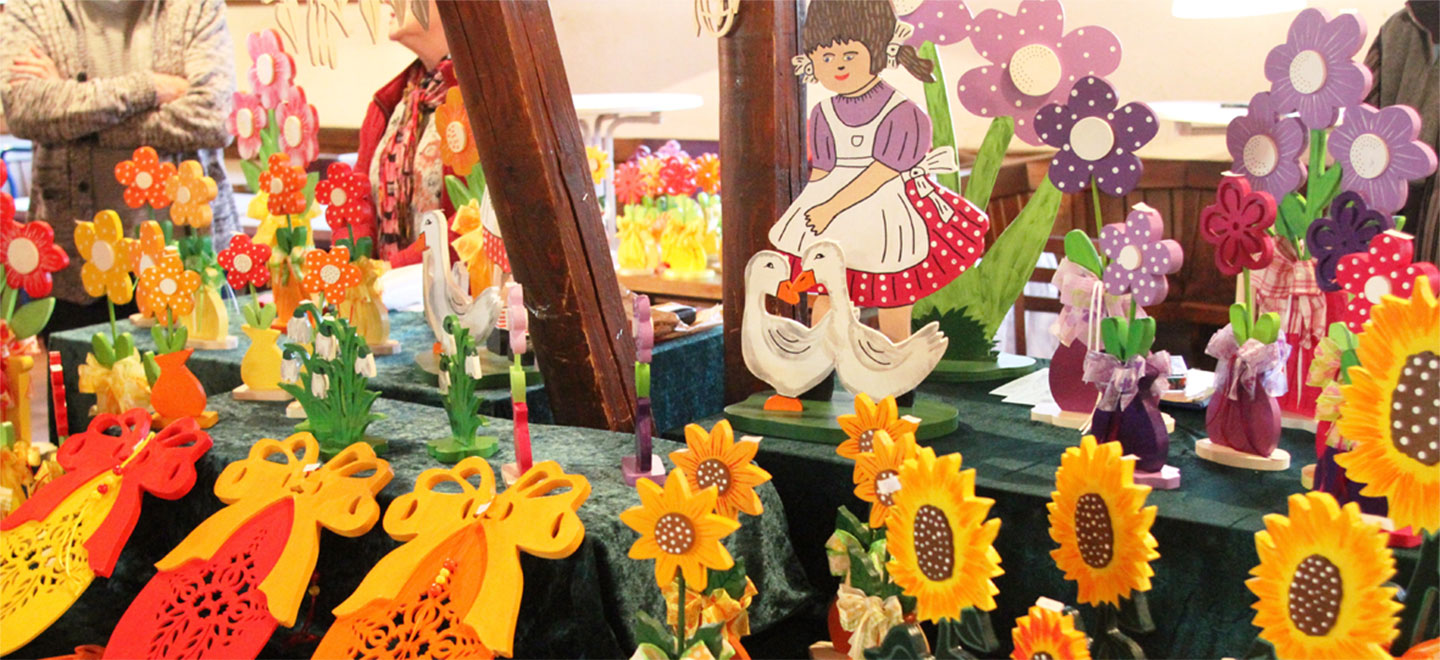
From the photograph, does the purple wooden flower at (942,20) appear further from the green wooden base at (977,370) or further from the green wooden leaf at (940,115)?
the green wooden base at (977,370)

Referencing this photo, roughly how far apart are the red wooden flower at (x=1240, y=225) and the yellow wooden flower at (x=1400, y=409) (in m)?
0.60

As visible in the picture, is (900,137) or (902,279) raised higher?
(900,137)

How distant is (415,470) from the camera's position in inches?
71.1

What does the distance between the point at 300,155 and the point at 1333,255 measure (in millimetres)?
1766

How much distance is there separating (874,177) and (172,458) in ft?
3.63

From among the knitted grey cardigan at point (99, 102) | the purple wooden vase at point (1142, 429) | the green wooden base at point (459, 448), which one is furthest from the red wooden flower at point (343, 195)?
the purple wooden vase at point (1142, 429)

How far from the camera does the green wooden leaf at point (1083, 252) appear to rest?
1.81m

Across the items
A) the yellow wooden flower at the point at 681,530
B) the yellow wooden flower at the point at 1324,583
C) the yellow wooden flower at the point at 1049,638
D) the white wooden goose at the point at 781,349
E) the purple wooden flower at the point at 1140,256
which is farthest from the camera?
the white wooden goose at the point at 781,349

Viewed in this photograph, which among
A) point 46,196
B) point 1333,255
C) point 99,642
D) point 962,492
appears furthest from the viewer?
point 46,196

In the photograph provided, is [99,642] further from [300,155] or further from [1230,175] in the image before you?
[1230,175]

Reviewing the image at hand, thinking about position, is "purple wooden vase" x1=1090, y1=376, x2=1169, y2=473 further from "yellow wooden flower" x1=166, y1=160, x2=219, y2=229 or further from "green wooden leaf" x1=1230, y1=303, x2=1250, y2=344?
"yellow wooden flower" x1=166, y1=160, x2=219, y2=229

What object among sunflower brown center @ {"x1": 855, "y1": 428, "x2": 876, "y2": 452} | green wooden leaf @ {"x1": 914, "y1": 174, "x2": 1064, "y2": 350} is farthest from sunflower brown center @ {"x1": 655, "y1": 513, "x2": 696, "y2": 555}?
green wooden leaf @ {"x1": 914, "y1": 174, "x2": 1064, "y2": 350}

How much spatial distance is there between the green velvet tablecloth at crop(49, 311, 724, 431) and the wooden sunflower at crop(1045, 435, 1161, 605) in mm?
1078

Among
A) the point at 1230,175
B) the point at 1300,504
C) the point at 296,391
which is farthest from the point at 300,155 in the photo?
the point at 1300,504
